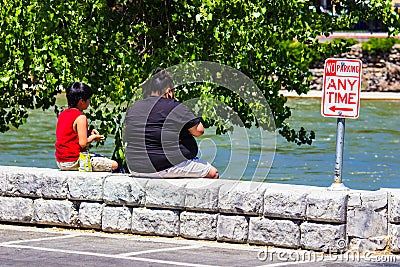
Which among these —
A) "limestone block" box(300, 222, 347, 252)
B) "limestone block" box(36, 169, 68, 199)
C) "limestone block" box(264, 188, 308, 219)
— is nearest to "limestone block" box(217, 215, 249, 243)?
"limestone block" box(264, 188, 308, 219)

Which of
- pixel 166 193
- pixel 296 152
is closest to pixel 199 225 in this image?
pixel 166 193

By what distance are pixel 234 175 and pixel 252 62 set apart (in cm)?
436

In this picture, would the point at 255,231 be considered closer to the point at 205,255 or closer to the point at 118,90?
the point at 205,255

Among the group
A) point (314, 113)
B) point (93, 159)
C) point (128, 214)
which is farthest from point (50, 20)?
point (314, 113)

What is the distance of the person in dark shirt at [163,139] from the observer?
35.7ft

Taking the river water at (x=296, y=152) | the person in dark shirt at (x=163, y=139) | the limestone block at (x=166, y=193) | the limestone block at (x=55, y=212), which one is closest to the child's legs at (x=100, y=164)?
the person in dark shirt at (x=163, y=139)

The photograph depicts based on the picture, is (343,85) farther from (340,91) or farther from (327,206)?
(327,206)

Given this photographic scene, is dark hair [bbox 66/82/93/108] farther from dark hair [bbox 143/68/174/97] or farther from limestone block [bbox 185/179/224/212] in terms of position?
limestone block [bbox 185/179/224/212]

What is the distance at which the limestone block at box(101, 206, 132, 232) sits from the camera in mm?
10781

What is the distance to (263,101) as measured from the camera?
14305 mm

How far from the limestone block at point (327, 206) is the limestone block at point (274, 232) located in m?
0.23

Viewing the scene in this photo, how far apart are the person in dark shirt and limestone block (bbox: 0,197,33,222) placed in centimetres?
117

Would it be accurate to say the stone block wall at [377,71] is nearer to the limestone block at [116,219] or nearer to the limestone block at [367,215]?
the limestone block at [116,219]

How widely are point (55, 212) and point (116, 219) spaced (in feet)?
2.34
